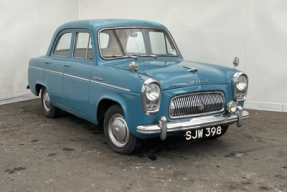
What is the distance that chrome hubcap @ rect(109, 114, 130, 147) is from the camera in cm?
433

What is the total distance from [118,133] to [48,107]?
244 centimetres

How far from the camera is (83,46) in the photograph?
5160 mm

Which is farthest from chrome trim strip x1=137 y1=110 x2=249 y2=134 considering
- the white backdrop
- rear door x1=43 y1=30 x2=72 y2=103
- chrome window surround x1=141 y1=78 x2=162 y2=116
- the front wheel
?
the white backdrop

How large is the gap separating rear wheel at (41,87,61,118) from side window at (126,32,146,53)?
204cm

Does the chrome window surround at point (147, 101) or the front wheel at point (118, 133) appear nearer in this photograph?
the chrome window surround at point (147, 101)

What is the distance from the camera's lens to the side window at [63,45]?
5.62 metres

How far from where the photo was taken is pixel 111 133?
4.57 meters

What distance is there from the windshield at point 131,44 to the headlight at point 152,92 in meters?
1.09

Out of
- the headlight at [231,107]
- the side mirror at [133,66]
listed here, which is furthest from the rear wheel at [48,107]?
the headlight at [231,107]

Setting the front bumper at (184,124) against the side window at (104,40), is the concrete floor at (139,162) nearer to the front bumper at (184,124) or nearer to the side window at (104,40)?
the front bumper at (184,124)

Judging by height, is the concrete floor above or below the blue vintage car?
below

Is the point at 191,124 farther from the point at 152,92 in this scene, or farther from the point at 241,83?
the point at 241,83

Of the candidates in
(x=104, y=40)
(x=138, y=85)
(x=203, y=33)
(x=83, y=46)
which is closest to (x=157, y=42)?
(x=104, y=40)

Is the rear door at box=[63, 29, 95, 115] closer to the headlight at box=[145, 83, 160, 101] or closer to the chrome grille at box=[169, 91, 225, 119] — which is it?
the headlight at box=[145, 83, 160, 101]
